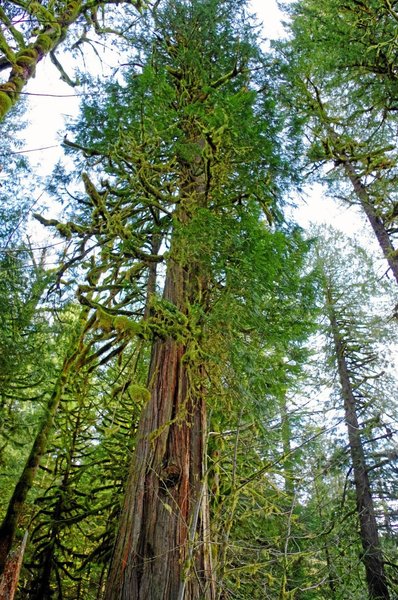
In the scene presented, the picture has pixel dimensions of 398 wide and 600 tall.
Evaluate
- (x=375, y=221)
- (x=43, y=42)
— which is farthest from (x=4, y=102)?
(x=375, y=221)

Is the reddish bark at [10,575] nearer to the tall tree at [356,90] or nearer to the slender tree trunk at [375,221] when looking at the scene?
the tall tree at [356,90]

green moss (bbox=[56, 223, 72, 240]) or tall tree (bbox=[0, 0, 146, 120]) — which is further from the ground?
tall tree (bbox=[0, 0, 146, 120])

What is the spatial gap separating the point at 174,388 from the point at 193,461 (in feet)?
2.00

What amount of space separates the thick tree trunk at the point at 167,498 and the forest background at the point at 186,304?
0.01 metres

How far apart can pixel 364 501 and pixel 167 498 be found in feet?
19.5

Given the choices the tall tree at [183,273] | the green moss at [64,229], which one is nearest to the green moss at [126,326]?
the tall tree at [183,273]

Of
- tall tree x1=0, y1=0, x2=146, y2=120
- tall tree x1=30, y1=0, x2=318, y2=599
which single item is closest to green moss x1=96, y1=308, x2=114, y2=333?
tall tree x1=30, y1=0, x2=318, y2=599

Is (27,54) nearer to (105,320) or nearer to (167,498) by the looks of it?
(105,320)

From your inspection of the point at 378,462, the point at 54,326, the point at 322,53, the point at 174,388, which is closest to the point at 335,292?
the point at 378,462

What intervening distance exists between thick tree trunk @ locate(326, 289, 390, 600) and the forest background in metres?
0.05

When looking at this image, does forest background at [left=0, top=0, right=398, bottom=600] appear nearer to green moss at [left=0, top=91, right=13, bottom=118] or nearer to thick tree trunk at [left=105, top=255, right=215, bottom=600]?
thick tree trunk at [left=105, top=255, right=215, bottom=600]

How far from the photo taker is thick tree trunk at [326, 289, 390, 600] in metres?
6.51

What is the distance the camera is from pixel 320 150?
23.0 ft

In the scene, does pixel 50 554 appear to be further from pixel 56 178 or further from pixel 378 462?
pixel 378 462
